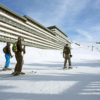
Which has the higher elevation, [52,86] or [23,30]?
[23,30]

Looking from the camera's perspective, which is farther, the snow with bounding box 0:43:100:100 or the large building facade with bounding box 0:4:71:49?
the large building facade with bounding box 0:4:71:49

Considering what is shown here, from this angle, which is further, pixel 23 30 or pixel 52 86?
pixel 23 30

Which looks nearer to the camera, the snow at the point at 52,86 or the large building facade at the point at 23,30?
the snow at the point at 52,86

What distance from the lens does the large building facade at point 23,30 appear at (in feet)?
Answer: 99.1

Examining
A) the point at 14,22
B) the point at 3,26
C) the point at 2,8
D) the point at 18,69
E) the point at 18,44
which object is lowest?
the point at 18,69

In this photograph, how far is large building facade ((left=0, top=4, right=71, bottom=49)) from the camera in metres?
30.2

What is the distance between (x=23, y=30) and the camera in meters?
38.7

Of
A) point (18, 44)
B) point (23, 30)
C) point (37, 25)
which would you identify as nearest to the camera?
point (18, 44)

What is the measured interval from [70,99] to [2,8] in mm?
35947

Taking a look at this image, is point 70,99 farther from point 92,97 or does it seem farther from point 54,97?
point 92,97

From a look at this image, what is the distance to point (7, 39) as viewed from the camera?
3008cm

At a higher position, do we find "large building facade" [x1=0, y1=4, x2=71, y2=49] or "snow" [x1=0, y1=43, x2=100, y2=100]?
"large building facade" [x1=0, y1=4, x2=71, y2=49]

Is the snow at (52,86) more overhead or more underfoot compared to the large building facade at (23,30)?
more underfoot

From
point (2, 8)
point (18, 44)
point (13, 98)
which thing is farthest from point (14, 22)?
point (13, 98)
